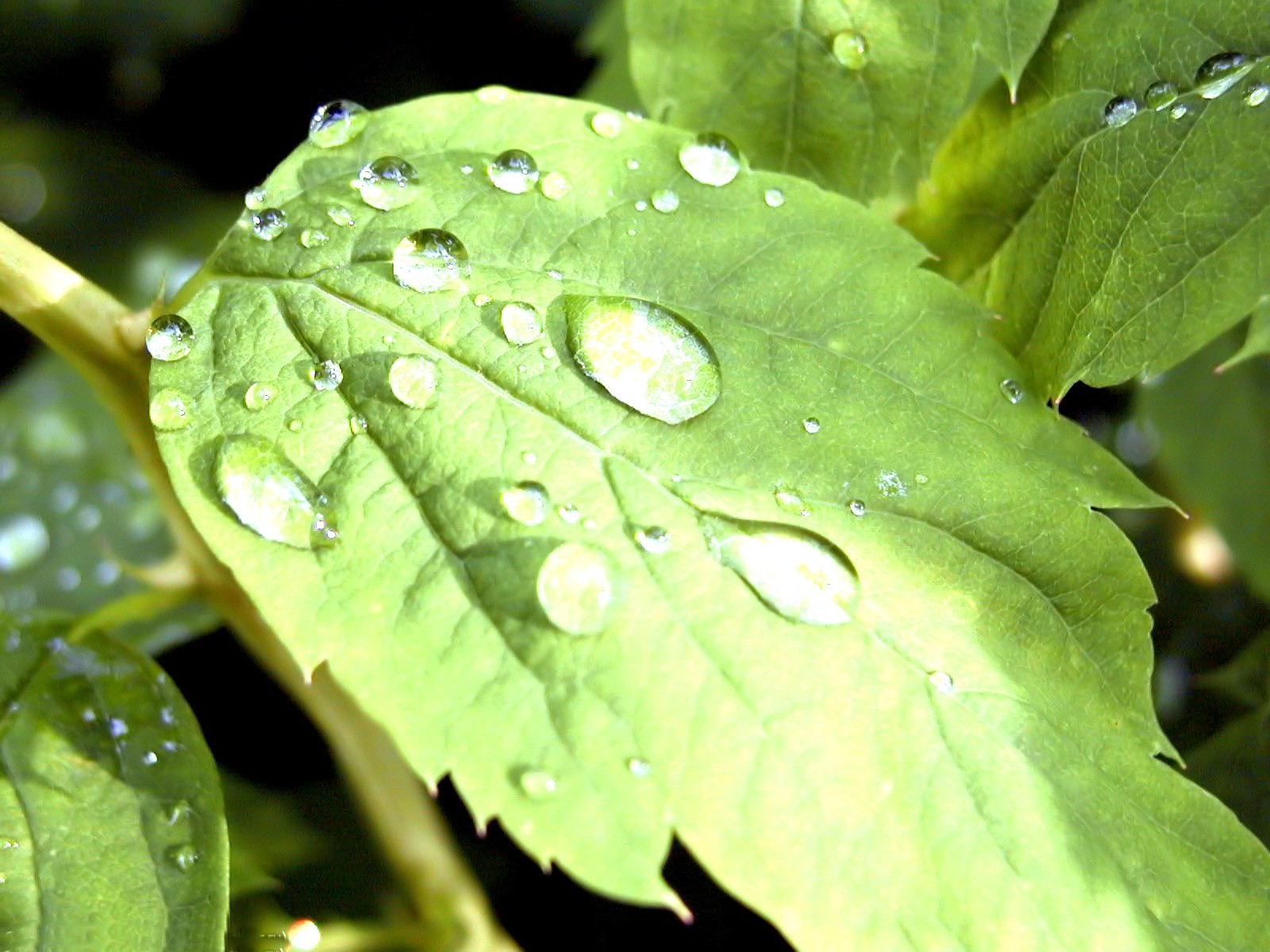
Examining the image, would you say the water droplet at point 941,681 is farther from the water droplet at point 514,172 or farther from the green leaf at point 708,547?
the water droplet at point 514,172

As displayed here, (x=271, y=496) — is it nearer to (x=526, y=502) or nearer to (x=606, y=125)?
(x=526, y=502)

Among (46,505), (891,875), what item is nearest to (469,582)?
(891,875)

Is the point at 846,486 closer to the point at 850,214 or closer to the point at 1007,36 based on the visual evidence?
the point at 850,214

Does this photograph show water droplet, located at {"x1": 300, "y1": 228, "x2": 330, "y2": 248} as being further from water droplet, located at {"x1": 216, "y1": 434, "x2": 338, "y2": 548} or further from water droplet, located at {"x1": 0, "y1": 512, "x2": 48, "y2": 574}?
water droplet, located at {"x1": 0, "y1": 512, "x2": 48, "y2": 574}

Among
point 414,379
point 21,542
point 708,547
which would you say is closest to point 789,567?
point 708,547

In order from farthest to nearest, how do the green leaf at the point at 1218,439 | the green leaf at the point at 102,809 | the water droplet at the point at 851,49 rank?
the green leaf at the point at 1218,439 < the water droplet at the point at 851,49 < the green leaf at the point at 102,809

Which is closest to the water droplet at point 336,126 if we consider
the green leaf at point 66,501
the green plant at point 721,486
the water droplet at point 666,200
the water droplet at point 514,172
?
the green plant at point 721,486

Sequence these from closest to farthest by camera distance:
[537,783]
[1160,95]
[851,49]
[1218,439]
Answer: [537,783], [1160,95], [851,49], [1218,439]
